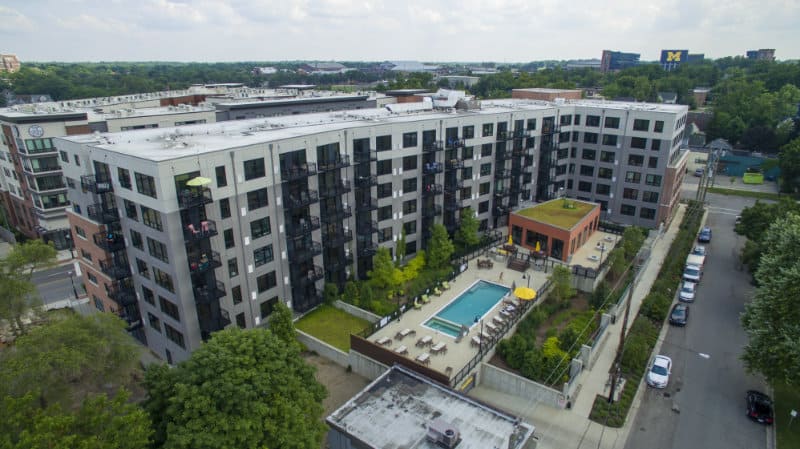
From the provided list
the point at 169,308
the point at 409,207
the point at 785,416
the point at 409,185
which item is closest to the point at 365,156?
the point at 409,185

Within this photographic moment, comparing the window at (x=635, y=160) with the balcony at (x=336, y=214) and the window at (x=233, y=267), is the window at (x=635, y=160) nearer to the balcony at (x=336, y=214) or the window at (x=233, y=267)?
the balcony at (x=336, y=214)

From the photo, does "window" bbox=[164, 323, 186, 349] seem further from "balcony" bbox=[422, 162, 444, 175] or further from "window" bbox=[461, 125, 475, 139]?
"window" bbox=[461, 125, 475, 139]

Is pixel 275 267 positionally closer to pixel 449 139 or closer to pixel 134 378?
pixel 134 378

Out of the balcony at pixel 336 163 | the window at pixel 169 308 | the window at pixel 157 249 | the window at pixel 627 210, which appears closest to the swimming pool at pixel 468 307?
the balcony at pixel 336 163

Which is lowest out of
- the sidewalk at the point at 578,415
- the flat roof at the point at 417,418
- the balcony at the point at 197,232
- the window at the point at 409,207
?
the sidewalk at the point at 578,415

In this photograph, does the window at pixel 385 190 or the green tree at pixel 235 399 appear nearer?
the green tree at pixel 235 399
